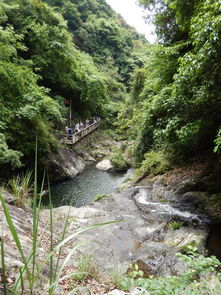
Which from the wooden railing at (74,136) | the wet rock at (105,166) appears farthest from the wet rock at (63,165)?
the wet rock at (105,166)

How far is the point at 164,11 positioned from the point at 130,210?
786cm

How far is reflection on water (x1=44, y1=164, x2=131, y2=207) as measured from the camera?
9555mm

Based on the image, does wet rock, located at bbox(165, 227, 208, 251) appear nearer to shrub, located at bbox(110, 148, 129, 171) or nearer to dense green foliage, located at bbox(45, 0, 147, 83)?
shrub, located at bbox(110, 148, 129, 171)

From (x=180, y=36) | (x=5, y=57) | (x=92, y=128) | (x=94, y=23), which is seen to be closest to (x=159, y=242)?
(x=180, y=36)

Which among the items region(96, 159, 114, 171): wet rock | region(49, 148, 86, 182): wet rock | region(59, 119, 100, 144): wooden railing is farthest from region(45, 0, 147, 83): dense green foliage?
region(49, 148, 86, 182): wet rock

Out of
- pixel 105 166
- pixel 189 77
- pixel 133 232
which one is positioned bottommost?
pixel 133 232

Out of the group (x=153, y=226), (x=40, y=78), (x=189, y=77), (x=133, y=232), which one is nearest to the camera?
(x=189, y=77)

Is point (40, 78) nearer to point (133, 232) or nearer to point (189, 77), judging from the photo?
point (189, 77)

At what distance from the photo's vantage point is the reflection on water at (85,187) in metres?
9.55

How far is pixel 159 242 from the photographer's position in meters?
Result: 4.19

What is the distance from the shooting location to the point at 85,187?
11211 mm

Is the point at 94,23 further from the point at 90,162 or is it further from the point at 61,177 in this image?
the point at 61,177

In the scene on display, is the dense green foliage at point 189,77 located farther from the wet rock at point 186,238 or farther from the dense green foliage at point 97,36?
the dense green foliage at point 97,36

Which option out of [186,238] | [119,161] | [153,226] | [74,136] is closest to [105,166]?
[119,161]
